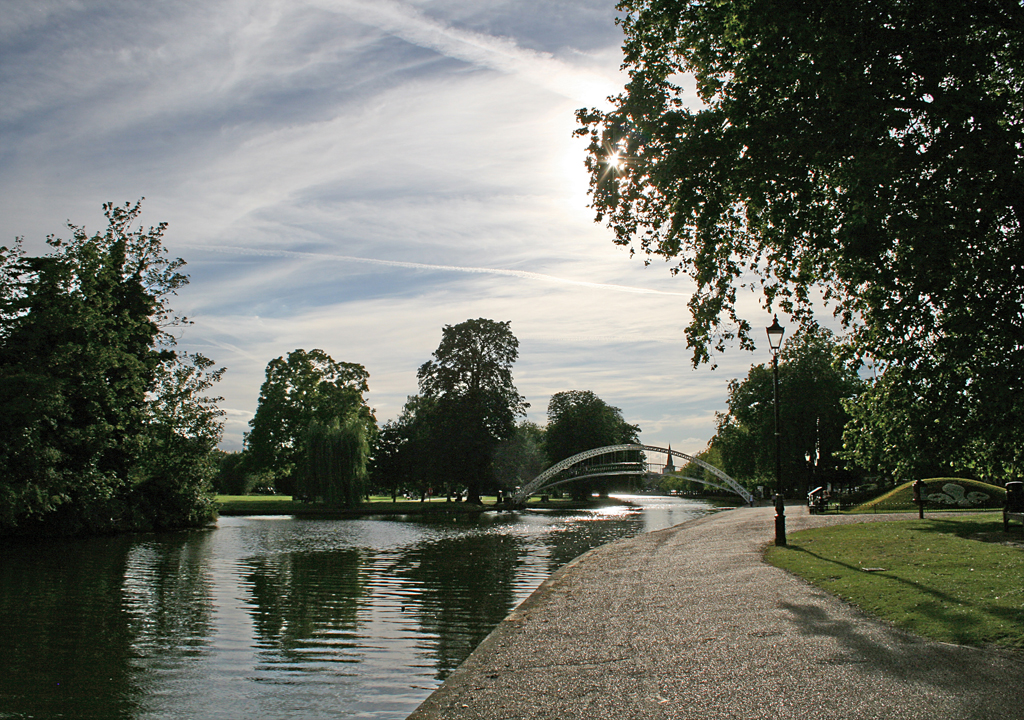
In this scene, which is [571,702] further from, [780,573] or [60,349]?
[60,349]

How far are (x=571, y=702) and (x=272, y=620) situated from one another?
7.02 m

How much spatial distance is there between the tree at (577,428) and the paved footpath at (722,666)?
7234cm

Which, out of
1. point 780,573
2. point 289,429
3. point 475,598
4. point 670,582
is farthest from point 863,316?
point 289,429

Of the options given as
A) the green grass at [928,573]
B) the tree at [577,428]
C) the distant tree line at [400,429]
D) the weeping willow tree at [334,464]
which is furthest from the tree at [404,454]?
the green grass at [928,573]

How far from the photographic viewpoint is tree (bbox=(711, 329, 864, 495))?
56.9 meters

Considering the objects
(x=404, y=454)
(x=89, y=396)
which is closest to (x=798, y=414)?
(x=404, y=454)

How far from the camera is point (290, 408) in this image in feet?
199

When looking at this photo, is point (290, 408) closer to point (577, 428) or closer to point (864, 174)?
point (577, 428)

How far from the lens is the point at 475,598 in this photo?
1308 centimetres

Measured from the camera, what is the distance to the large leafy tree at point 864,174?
890 centimetres

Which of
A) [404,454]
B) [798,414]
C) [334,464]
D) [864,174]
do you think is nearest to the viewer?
[864,174]

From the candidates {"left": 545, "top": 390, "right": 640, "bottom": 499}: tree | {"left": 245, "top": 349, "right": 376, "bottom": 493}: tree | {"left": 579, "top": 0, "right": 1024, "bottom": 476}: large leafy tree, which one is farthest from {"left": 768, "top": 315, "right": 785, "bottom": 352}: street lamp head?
{"left": 545, "top": 390, "right": 640, "bottom": 499}: tree

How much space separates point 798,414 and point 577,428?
2954cm

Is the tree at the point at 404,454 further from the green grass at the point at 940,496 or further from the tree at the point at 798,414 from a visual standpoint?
the green grass at the point at 940,496
